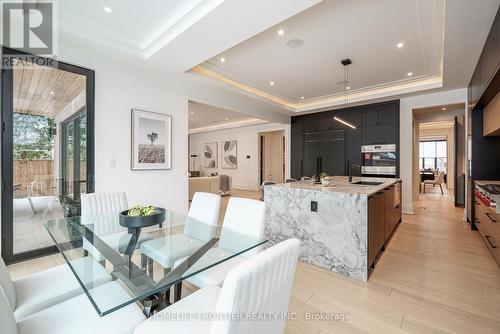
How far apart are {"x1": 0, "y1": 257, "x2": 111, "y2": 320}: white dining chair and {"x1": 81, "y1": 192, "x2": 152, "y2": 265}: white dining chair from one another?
0.19m

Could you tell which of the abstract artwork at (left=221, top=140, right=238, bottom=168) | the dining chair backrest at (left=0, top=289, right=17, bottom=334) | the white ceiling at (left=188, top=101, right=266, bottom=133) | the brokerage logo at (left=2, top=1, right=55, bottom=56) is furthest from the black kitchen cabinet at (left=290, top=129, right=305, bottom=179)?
the dining chair backrest at (left=0, top=289, right=17, bottom=334)

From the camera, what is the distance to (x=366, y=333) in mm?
1612

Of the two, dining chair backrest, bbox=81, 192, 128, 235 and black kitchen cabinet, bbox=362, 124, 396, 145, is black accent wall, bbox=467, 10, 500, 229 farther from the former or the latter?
dining chair backrest, bbox=81, 192, 128, 235

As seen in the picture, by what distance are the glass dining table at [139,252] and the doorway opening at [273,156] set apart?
741cm

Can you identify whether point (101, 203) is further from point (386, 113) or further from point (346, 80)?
point (386, 113)

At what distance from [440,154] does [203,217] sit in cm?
1275

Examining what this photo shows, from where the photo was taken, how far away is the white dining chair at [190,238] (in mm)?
1607

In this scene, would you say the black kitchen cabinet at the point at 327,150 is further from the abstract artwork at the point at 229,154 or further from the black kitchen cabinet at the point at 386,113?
the abstract artwork at the point at 229,154

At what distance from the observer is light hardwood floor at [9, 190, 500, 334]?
1.69 meters

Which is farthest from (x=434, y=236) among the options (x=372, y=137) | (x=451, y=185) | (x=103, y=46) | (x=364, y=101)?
(x=451, y=185)

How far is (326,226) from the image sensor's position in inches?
100

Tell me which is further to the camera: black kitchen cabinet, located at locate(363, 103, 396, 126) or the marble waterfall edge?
black kitchen cabinet, located at locate(363, 103, 396, 126)

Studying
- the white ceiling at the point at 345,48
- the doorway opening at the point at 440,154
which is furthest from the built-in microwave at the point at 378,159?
the white ceiling at the point at 345,48

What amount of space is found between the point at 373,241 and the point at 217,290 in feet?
6.46
